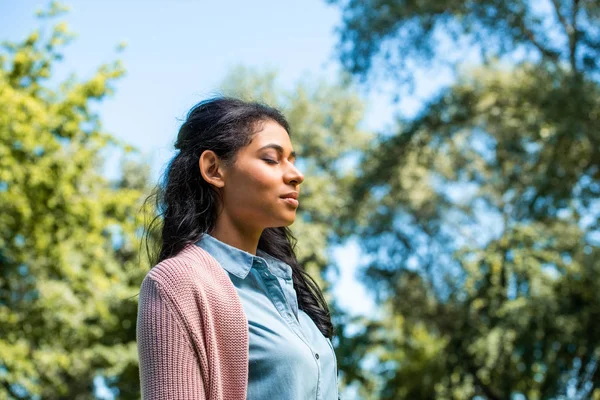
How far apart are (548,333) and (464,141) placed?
504 cm

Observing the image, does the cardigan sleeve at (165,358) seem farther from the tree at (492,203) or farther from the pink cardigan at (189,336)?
the tree at (492,203)

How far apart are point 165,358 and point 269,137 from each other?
617 mm

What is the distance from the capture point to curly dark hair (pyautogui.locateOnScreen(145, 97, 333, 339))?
187 centimetres

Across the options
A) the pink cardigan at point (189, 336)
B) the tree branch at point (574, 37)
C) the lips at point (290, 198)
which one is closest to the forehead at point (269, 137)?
the lips at point (290, 198)

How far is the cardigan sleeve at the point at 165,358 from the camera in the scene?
1526 millimetres

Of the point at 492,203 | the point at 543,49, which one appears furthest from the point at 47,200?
the point at 492,203

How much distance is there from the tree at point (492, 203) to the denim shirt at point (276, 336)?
9.68 meters

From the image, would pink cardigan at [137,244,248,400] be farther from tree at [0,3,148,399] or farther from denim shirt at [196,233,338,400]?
tree at [0,3,148,399]

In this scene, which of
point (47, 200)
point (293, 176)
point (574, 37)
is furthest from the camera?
point (574, 37)

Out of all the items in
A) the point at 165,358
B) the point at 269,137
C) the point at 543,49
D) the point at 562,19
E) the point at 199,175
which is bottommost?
the point at 165,358

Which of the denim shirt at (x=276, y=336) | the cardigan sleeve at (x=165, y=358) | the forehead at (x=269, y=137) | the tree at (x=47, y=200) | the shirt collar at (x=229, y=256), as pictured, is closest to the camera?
the cardigan sleeve at (x=165, y=358)

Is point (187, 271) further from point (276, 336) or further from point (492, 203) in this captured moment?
point (492, 203)

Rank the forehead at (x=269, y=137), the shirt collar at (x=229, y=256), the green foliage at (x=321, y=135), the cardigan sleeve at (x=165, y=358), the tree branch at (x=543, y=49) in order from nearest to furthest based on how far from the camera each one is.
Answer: the cardigan sleeve at (x=165, y=358), the shirt collar at (x=229, y=256), the forehead at (x=269, y=137), the tree branch at (x=543, y=49), the green foliage at (x=321, y=135)

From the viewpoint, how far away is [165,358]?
1.54 metres
